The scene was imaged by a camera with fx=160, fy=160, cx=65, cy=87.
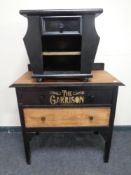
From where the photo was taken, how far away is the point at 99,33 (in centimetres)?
155

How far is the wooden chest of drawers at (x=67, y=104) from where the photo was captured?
3.81 feet

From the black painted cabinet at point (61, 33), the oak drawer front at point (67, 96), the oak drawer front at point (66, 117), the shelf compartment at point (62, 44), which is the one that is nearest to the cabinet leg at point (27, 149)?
the oak drawer front at point (66, 117)

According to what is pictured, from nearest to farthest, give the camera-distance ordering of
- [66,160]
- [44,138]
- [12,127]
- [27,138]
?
[27,138] → [66,160] → [44,138] → [12,127]

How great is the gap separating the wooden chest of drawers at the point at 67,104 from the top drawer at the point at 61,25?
0.36 metres

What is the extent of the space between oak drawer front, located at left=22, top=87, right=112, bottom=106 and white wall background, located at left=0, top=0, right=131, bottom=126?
550 millimetres

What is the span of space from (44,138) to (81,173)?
0.59 m

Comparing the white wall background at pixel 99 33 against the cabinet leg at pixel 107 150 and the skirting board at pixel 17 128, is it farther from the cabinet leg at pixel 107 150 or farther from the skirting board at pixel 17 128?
the cabinet leg at pixel 107 150

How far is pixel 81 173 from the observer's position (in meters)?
1.32

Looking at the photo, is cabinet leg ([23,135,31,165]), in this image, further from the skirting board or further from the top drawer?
the top drawer

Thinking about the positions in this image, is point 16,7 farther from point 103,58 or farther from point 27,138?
point 27,138

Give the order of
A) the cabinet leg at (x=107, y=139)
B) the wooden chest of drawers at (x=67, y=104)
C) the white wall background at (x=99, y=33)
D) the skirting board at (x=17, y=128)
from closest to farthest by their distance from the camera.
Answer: the wooden chest of drawers at (x=67, y=104) < the cabinet leg at (x=107, y=139) < the white wall background at (x=99, y=33) < the skirting board at (x=17, y=128)

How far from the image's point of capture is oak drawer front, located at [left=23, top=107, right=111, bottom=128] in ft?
4.03

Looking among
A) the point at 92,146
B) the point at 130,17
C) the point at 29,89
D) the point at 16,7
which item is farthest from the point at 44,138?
the point at 130,17

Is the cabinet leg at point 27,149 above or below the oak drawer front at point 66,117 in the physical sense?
below
